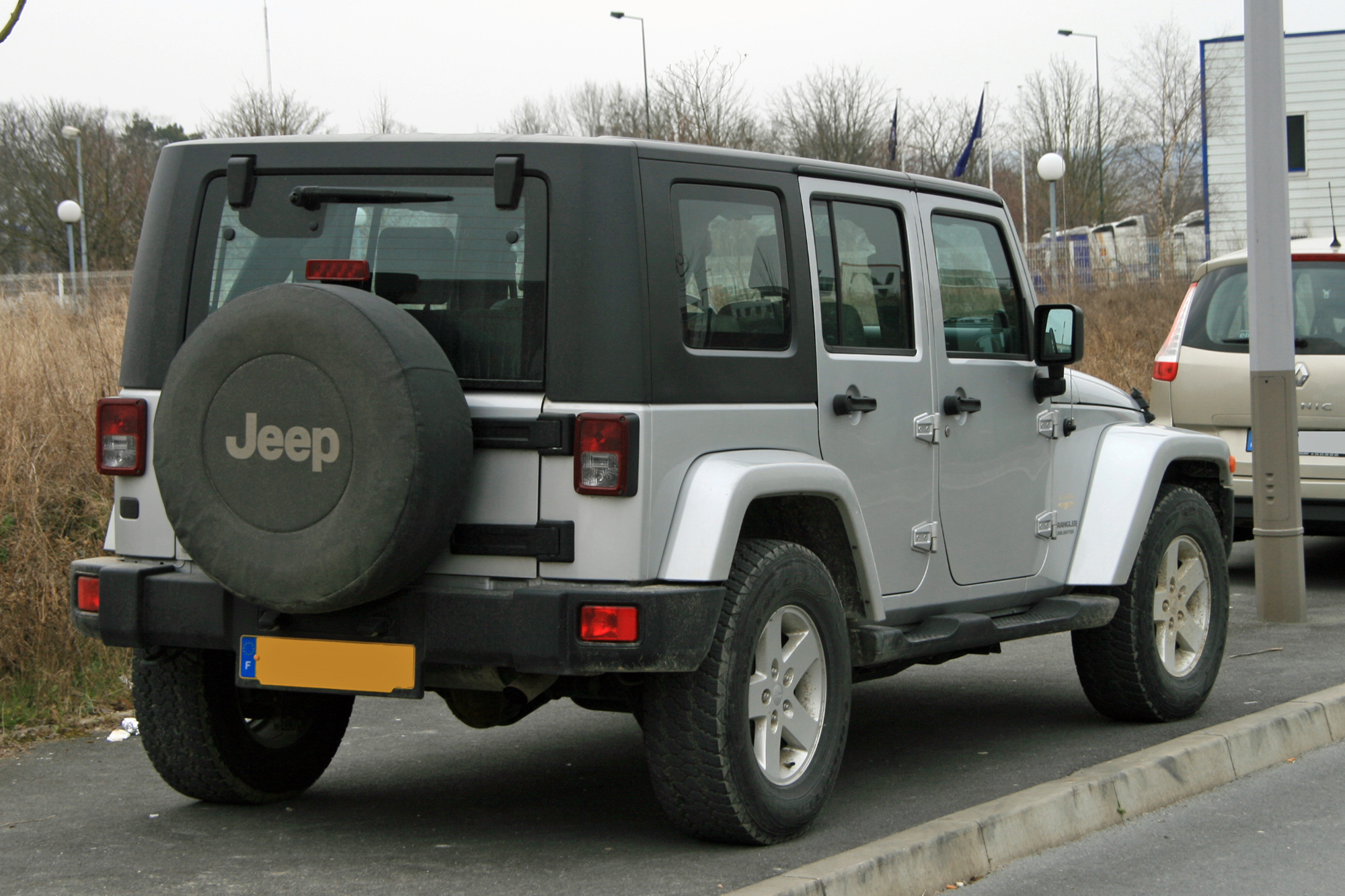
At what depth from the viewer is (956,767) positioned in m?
5.61

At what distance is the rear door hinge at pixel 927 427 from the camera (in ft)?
17.3

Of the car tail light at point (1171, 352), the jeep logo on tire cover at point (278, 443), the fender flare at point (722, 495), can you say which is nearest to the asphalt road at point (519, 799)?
the fender flare at point (722, 495)

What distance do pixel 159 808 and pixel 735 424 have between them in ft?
7.53

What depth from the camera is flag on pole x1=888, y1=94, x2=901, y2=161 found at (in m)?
39.6

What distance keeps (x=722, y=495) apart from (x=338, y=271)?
4.05ft

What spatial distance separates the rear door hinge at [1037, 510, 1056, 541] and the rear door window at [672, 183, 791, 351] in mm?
1718

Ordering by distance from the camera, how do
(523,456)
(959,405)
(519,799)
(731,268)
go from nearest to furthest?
(523,456) < (731,268) < (519,799) < (959,405)

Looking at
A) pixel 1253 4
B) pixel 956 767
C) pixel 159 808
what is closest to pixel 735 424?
pixel 956 767

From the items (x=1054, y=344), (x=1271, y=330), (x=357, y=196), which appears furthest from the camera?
(x=1271, y=330)

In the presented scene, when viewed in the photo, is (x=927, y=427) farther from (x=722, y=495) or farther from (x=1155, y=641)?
(x=1155, y=641)

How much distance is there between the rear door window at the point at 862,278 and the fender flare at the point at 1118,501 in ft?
4.23

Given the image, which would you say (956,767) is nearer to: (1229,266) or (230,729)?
(230,729)

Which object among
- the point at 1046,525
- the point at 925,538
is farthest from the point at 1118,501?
the point at 925,538

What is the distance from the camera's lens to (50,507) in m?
8.57
